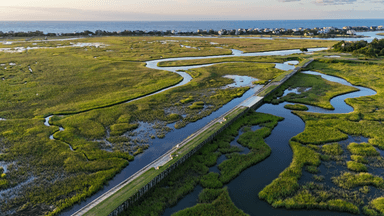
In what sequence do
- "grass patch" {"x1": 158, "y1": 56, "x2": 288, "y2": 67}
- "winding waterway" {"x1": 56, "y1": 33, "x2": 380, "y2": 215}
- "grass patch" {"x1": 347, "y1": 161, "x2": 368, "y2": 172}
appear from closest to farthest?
"winding waterway" {"x1": 56, "y1": 33, "x2": 380, "y2": 215}, "grass patch" {"x1": 347, "y1": 161, "x2": 368, "y2": 172}, "grass patch" {"x1": 158, "y1": 56, "x2": 288, "y2": 67}

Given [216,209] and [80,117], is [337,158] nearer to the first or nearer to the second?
[216,209]

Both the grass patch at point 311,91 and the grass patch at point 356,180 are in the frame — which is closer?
the grass patch at point 356,180

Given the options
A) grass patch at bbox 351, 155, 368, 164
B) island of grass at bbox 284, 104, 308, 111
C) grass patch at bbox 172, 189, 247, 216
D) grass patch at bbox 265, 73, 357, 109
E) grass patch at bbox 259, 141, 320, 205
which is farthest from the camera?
grass patch at bbox 265, 73, 357, 109

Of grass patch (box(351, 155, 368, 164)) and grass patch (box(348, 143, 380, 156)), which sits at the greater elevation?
grass patch (box(348, 143, 380, 156))

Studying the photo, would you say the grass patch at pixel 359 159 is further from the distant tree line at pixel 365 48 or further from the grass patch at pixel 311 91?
the distant tree line at pixel 365 48

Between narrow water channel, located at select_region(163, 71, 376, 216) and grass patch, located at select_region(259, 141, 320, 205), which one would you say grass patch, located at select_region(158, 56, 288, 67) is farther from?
grass patch, located at select_region(259, 141, 320, 205)

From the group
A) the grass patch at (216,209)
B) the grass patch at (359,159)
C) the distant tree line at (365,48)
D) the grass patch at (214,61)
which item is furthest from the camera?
the distant tree line at (365,48)

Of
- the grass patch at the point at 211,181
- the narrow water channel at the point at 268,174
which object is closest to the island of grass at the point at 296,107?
the narrow water channel at the point at 268,174

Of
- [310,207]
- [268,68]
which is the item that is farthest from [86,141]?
[268,68]

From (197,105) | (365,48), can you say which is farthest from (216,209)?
(365,48)

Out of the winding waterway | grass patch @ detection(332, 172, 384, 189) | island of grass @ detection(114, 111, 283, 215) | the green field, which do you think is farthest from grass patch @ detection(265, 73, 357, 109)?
grass patch @ detection(332, 172, 384, 189)

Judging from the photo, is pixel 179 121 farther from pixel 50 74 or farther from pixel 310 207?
pixel 50 74
